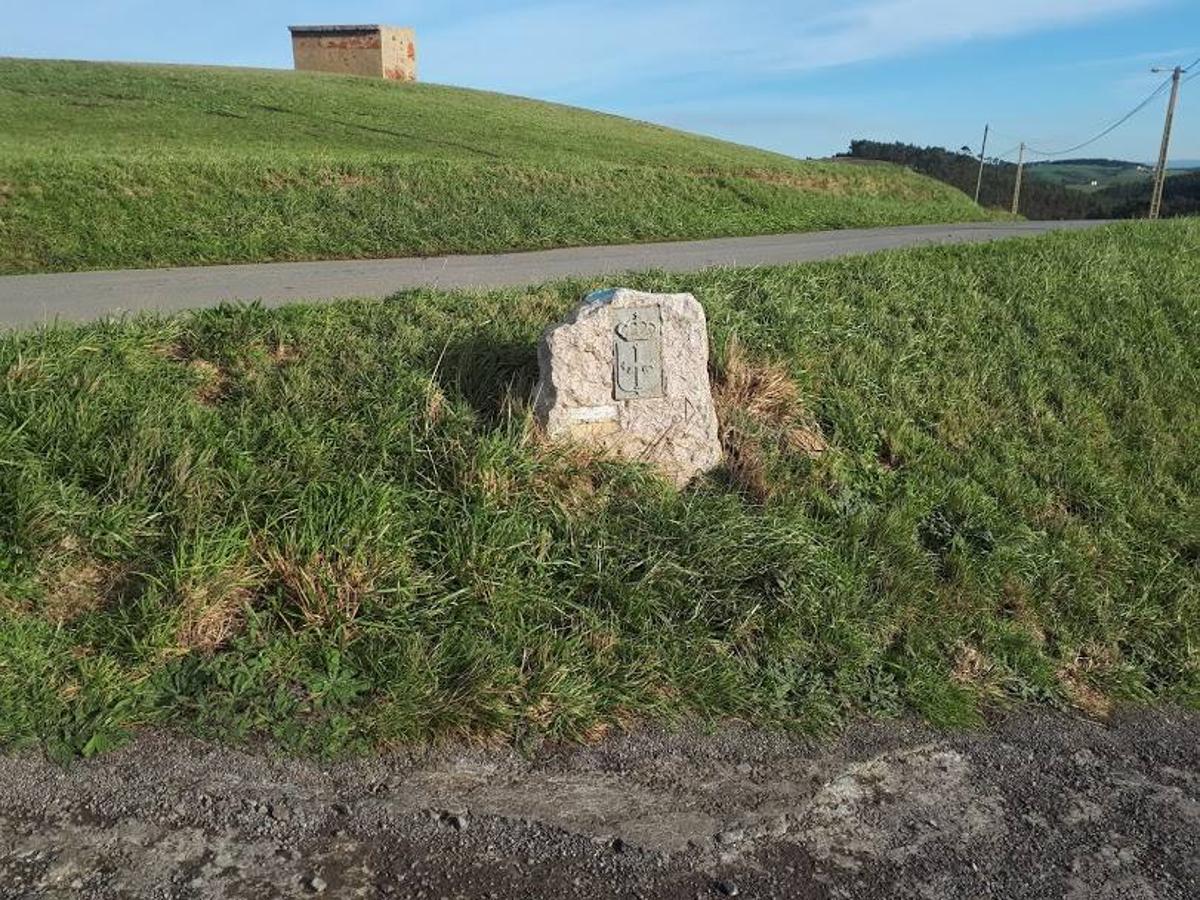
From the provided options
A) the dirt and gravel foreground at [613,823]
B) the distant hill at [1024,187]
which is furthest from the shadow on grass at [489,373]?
the distant hill at [1024,187]

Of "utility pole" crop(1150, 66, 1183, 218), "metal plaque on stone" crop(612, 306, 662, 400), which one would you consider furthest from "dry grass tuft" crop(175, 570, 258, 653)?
"utility pole" crop(1150, 66, 1183, 218)

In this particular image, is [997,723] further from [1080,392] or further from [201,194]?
[201,194]

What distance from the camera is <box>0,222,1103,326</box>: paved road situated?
24.9ft

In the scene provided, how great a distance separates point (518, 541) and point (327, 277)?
5936 millimetres

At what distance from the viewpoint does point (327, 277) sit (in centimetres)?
908

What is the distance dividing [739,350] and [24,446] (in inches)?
138

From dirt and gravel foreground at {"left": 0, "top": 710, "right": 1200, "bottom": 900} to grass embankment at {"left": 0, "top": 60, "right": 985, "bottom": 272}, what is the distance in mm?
8259

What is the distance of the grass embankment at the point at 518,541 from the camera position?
3.38m

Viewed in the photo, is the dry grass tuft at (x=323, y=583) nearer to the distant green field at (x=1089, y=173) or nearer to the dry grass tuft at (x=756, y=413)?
the dry grass tuft at (x=756, y=413)

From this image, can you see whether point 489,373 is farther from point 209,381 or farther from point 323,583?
point 323,583

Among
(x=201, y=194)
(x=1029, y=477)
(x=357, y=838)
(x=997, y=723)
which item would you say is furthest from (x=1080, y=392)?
(x=201, y=194)

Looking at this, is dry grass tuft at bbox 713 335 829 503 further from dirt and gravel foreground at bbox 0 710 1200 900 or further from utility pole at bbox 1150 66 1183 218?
utility pole at bbox 1150 66 1183 218

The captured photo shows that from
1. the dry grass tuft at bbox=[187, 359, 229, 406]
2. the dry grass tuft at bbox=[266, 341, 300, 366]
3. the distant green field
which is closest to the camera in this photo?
the dry grass tuft at bbox=[187, 359, 229, 406]

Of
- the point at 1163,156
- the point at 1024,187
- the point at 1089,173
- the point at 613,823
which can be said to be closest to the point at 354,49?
the point at 1163,156
